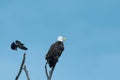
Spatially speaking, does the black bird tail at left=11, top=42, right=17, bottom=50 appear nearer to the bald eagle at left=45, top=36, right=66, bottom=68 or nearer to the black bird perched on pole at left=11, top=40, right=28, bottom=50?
the black bird perched on pole at left=11, top=40, right=28, bottom=50

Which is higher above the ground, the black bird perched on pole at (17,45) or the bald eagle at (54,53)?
the bald eagle at (54,53)

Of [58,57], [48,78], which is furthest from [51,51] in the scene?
[48,78]

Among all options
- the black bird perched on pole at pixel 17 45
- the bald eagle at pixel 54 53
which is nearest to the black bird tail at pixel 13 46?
the black bird perched on pole at pixel 17 45

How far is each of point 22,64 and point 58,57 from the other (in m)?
2.17

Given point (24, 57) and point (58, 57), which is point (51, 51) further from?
point (24, 57)

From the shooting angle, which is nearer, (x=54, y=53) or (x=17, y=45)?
(x=17, y=45)

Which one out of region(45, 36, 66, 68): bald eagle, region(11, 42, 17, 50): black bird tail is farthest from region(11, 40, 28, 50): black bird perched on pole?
region(45, 36, 66, 68): bald eagle

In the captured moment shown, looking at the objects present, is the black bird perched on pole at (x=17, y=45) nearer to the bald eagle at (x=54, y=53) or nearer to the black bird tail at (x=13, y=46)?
the black bird tail at (x=13, y=46)

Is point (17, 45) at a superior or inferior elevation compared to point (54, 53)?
inferior

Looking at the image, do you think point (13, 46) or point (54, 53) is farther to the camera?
point (54, 53)

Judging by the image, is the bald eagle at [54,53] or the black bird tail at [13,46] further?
the bald eagle at [54,53]

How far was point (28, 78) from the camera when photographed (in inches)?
548

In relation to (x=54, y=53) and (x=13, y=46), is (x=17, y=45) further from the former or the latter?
(x=54, y=53)

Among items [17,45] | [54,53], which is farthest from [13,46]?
[54,53]
